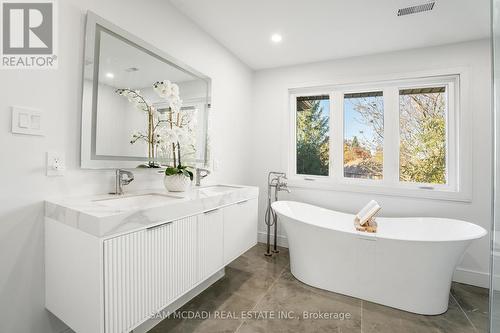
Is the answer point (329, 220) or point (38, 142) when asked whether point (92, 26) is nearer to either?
point (38, 142)

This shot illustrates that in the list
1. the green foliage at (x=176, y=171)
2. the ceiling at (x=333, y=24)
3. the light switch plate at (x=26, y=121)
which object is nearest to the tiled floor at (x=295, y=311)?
the green foliage at (x=176, y=171)

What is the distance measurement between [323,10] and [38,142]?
232 cm

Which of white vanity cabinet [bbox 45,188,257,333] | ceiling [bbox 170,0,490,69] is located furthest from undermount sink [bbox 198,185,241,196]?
ceiling [bbox 170,0,490,69]

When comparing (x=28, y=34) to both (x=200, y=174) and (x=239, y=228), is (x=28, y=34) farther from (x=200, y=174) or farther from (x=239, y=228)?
(x=239, y=228)

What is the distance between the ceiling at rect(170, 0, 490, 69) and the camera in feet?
6.50

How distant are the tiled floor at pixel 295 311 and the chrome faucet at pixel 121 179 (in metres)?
1.00

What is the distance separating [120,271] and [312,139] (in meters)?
2.78

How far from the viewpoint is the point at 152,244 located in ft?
4.30

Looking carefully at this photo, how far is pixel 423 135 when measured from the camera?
9.04 ft

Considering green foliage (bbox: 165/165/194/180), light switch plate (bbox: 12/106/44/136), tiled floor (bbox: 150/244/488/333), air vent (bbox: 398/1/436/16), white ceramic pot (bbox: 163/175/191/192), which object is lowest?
tiled floor (bbox: 150/244/488/333)

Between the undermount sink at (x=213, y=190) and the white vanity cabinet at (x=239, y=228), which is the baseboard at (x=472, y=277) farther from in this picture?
the undermount sink at (x=213, y=190)

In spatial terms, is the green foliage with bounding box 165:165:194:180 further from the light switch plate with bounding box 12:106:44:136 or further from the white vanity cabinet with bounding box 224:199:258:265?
the light switch plate with bounding box 12:106:44:136

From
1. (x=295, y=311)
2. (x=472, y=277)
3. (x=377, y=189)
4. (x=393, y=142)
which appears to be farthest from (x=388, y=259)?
(x=393, y=142)

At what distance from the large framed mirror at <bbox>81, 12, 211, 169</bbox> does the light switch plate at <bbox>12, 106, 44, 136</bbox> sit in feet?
0.70
